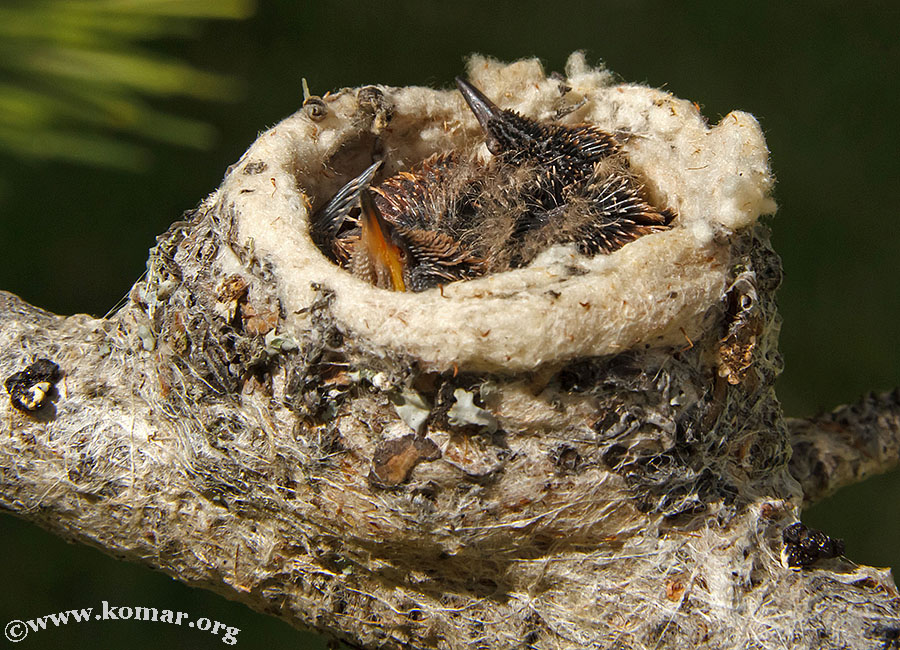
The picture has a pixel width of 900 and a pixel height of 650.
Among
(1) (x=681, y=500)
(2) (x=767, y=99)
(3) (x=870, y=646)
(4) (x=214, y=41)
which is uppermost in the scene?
(2) (x=767, y=99)

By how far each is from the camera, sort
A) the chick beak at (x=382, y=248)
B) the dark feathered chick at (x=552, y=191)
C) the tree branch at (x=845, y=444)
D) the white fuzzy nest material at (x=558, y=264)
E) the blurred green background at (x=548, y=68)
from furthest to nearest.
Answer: the blurred green background at (x=548, y=68) → the tree branch at (x=845, y=444) → the dark feathered chick at (x=552, y=191) → the chick beak at (x=382, y=248) → the white fuzzy nest material at (x=558, y=264)

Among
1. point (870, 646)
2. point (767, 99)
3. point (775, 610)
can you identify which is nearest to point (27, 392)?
point (775, 610)

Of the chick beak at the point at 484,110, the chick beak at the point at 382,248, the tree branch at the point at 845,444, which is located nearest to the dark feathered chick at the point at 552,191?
the chick beak at the point at 484,110

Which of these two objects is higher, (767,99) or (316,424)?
(767,99)

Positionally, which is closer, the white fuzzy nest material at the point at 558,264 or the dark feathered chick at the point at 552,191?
the white fuzzy nest material at the point at 558,264

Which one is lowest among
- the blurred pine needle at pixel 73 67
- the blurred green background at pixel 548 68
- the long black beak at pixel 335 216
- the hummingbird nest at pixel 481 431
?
the hummingbird nest at pixel 481 431

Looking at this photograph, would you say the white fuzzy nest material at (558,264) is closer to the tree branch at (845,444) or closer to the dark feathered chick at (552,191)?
the dark feathered chick at (552,191)

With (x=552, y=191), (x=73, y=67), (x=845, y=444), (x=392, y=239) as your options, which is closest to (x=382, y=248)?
(x=392, y=239)

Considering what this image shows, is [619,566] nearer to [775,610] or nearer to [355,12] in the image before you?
[775,610]
